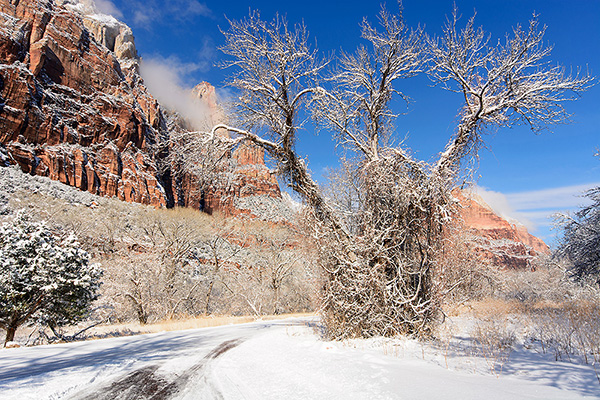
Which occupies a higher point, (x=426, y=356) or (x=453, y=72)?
(x=453, y=72)

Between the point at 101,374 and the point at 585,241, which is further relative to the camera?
the point at 585,241

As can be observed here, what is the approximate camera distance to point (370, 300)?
5.76m

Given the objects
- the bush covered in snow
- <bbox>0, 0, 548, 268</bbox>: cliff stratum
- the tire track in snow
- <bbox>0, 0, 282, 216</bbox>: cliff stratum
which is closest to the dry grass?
the bush covered in snow

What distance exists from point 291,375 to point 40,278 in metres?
9.79

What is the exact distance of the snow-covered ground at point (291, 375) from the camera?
2611mm

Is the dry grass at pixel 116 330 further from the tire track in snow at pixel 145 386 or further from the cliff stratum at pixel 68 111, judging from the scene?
the cliff stratum at pixel 68 111

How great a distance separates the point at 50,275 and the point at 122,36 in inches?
5896

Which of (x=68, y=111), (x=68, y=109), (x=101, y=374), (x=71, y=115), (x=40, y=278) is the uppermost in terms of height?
(x=68, y=109)

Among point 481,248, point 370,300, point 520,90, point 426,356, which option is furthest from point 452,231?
point 481,248

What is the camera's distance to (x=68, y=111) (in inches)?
2532

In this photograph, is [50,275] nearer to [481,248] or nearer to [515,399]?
[515,399]

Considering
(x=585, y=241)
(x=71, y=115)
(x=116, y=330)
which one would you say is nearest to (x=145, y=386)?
(x=116, y=330)

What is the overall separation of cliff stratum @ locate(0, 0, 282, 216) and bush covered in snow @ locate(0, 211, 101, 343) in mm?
31090

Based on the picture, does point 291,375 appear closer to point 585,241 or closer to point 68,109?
point 585,241
